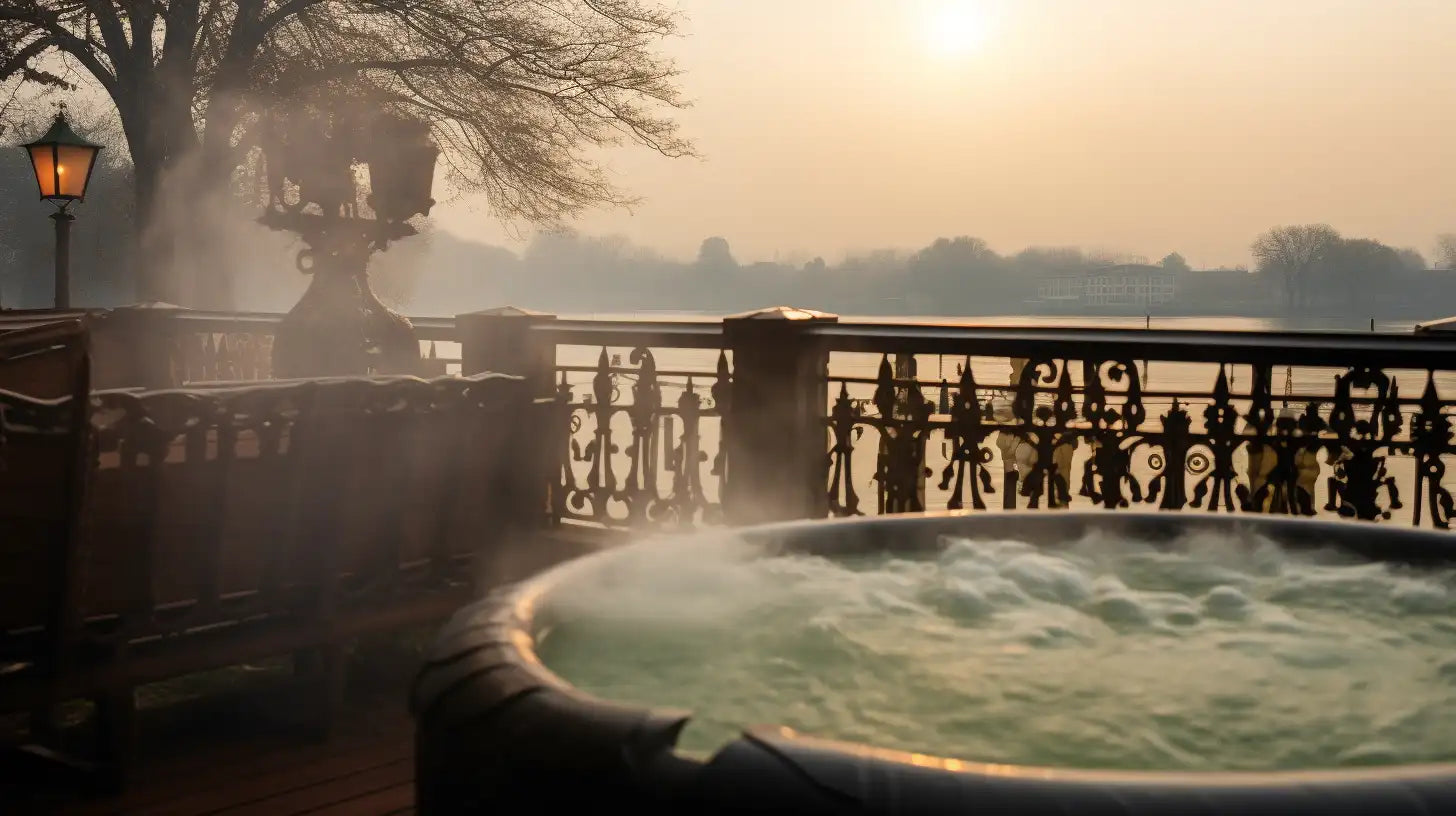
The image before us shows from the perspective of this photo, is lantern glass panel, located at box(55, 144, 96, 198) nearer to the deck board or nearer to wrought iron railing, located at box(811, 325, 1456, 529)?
wrought iron railing, located at box(811, 325, 1456, 529)

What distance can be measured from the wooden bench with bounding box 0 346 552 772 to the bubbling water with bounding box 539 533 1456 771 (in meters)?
2.19

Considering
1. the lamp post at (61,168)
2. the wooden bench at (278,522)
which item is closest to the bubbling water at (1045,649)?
the wooden bench at (278,522)

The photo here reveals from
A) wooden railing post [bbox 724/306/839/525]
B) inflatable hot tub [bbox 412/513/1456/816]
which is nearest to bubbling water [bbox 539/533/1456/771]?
inflatable hot tub [bbox 412/513/1456/816]

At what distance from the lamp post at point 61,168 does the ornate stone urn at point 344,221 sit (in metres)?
8.74

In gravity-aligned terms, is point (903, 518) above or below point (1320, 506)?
above

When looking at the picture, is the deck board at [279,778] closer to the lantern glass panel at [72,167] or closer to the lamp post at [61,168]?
the lamp post at [61,168]

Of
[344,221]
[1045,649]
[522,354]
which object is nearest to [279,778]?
[1045,649]

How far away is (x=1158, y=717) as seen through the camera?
149cm

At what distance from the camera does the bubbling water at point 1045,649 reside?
56.6 inches

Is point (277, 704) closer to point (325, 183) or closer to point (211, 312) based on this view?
point (325, 183)

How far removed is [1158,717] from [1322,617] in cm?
58

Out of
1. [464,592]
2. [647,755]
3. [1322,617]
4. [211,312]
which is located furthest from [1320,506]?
[211,312]

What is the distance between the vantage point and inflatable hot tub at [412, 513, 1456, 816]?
3.08 feet

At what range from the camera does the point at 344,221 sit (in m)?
6.59
